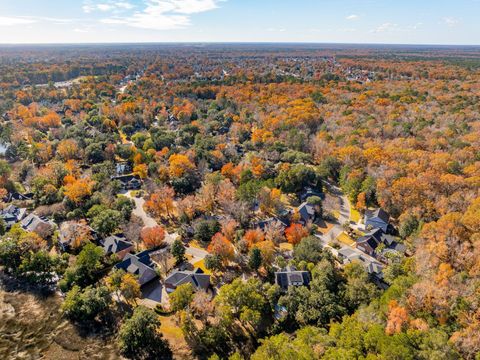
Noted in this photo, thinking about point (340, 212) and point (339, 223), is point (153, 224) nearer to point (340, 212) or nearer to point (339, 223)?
point (339, 223)

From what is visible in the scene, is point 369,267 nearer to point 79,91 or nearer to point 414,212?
point 414,212

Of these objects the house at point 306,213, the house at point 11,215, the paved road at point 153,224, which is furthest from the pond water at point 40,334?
the house at point 306,213

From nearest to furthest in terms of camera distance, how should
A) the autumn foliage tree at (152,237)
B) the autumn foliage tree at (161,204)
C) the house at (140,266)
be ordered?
the house at (140,266) < the autumn foliage tree at (152,237) < the autumn foliage tree at (161,204)

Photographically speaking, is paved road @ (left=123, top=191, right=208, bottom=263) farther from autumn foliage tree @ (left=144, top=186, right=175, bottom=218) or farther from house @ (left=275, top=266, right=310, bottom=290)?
house @ (left=275, top=266, right=310, bottom=290)

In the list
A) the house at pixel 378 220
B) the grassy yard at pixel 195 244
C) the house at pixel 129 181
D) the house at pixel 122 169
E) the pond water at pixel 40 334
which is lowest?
the pond water at pixel 40 334

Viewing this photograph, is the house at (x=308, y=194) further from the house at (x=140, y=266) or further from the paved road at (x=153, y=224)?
the house at (x=140, y=266)

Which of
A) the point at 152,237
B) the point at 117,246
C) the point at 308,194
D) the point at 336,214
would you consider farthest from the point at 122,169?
the point at 336,214
